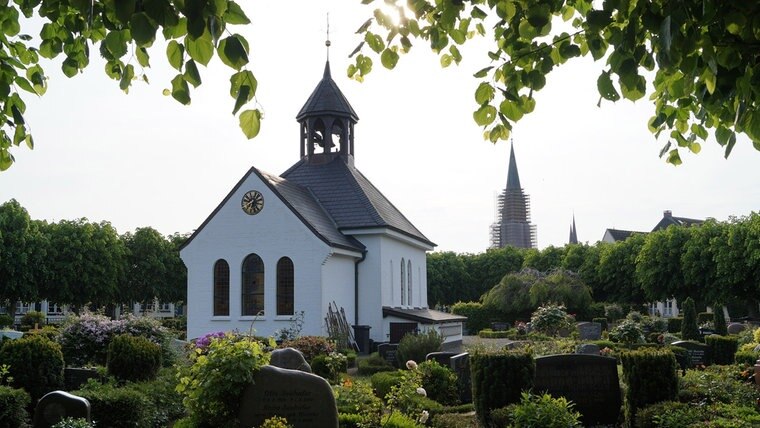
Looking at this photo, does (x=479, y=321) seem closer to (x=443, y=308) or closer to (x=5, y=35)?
(x=443, y=308)

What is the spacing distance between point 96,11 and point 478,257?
6223 cm

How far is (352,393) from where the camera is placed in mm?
12680

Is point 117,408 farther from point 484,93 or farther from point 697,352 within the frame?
point 697,352

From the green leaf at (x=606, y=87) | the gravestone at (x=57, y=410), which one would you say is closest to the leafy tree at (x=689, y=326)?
the gravestone at (x=57, y=410)

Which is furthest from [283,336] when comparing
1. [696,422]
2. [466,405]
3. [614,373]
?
[696,422]

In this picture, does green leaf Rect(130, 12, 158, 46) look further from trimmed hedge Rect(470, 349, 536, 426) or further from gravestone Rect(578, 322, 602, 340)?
gravestone Rect(578, 322, 602, 340)

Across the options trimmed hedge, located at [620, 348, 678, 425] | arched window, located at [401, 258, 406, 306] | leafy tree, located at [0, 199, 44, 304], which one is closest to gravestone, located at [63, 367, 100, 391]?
trimmed hedge, located at [620, 348, 678, 425]

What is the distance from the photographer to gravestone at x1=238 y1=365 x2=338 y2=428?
32.6ft

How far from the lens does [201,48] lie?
3.38 meters

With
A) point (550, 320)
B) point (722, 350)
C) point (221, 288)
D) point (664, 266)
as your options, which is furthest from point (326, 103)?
point (664, 266)

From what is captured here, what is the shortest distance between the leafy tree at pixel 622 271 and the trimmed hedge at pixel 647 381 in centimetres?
4110

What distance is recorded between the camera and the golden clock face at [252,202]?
27922 mm

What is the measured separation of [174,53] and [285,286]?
80.2 ft

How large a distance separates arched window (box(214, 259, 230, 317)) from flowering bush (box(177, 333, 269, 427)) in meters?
17.9
